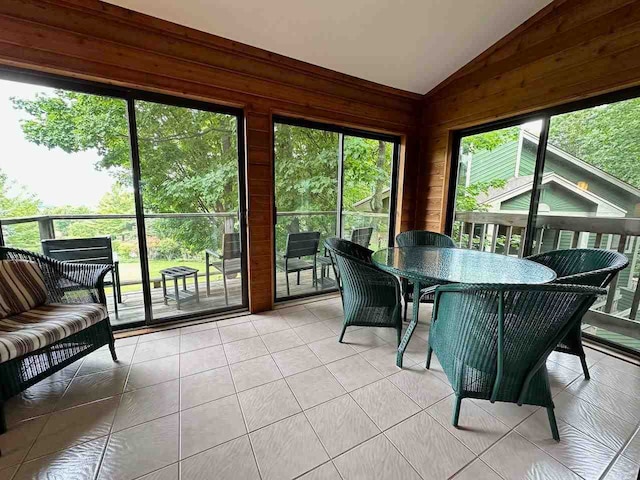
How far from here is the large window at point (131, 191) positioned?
1995 millimetres

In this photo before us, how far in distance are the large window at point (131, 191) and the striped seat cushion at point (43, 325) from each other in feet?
2.23

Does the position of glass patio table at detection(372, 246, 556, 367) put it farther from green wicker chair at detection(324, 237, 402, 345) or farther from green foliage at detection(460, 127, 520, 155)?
green foliage at detection(460, 127, 520, 155)

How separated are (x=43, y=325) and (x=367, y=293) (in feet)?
6.48

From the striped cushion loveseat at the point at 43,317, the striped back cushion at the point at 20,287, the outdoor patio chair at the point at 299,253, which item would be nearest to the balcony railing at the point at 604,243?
the outdoor patio chair at the point at 299,253

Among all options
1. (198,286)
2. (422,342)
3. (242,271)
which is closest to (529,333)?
(422,342)

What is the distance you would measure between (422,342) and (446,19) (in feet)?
8.79

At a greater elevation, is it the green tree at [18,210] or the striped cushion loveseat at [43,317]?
the green tree at [18,210]

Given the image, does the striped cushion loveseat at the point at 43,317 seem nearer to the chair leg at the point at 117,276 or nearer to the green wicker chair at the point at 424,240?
the chair leg at the point at 117,276

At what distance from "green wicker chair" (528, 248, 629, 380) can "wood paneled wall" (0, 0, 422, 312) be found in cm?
206

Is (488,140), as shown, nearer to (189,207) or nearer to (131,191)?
(189,207)

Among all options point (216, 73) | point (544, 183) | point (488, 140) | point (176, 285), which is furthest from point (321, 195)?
point (544, 183)

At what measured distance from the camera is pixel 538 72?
7.89 ft

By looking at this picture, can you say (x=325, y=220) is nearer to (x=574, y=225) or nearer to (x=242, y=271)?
(x=242, y=271)

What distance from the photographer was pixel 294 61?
2602 millimetres
